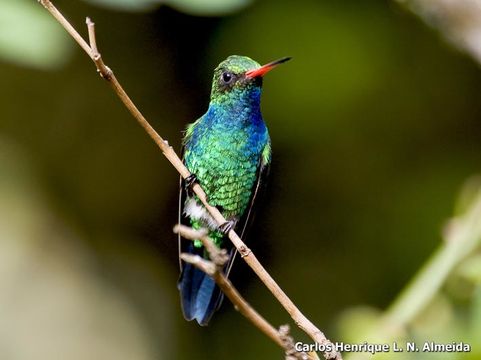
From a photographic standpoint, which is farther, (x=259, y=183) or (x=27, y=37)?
(x=259, y=183)

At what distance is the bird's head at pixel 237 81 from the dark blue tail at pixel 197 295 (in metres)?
0.51

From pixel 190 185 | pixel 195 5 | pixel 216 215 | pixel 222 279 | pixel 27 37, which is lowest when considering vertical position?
pixel 190 185

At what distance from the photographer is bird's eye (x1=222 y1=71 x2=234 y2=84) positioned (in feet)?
6.98

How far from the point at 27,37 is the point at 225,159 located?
74cm

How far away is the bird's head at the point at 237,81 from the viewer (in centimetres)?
204

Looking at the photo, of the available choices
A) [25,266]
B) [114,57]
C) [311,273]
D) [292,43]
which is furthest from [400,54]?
[25,266]

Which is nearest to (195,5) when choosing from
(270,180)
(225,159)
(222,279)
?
(225,159)

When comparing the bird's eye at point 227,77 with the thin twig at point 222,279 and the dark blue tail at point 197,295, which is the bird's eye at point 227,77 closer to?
the dark blue tail at point 197,295

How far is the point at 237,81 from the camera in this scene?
2092 millimetres

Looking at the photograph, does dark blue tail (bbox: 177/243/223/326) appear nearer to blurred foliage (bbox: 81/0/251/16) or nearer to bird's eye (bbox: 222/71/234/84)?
bird's eye (bbox: 222/71/234/84)

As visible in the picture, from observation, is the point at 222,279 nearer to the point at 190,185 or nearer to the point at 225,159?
the point at 190,185

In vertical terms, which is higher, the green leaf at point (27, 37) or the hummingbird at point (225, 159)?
the green leaf at point (27, 37)

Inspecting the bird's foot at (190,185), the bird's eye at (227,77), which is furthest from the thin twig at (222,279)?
the bird's eye at (227,77)

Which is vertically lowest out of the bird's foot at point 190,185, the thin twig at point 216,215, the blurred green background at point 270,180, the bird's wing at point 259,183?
the blurred green background at point 270,180
